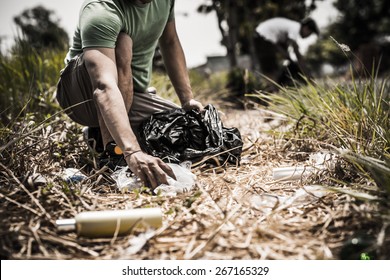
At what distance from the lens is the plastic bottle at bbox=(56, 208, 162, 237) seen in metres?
1.02

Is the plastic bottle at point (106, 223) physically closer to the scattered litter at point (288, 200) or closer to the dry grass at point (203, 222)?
the dry grass at point (203, 222)

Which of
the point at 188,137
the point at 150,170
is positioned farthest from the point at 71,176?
the point at 188,137

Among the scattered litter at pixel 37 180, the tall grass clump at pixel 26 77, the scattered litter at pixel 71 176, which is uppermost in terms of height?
the tall grass clump at pixel 26 77

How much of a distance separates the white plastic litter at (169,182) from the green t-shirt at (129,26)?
55 cm

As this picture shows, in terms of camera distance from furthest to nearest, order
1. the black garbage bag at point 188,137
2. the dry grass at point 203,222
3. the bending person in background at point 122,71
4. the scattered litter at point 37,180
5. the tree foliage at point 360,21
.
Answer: the tree foliage at point 360,21 < the black garbage bag at point 188,137 < the bending person in background at point 122,71 < the scattered litter at point 37,180 < the dry grass at point 203,222

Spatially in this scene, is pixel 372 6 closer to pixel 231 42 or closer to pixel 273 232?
pixel 231 42

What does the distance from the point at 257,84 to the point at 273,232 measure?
3902 millimetres

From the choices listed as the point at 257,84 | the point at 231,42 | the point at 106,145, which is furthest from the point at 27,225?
the point at 231,42

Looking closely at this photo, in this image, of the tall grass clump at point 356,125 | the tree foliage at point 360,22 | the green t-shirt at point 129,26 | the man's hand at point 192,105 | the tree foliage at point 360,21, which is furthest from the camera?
the tree foliage at point 360,21

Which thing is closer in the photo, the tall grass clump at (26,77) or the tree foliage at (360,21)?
the tall grass clump at (26,77)

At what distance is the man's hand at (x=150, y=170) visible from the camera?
4.40 ft

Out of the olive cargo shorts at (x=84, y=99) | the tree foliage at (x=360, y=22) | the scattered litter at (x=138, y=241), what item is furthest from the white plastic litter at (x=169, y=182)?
the tree foliage at (x=360, y=22)

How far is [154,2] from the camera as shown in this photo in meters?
1.90

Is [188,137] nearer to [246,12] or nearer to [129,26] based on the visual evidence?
[129,26]
